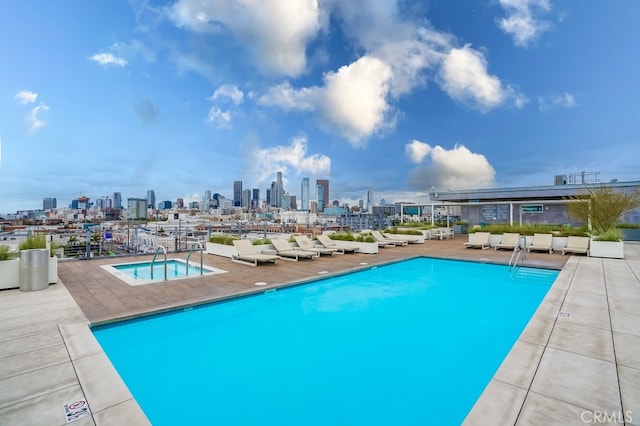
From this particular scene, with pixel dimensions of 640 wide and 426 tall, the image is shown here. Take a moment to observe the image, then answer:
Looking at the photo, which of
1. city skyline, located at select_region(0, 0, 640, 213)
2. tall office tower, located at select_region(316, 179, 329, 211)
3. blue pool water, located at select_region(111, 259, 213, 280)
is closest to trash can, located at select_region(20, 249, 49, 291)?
blue pool water, located at select_region(111, 259, 213, 280)

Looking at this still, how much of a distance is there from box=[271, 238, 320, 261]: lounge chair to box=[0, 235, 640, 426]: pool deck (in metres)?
3.22

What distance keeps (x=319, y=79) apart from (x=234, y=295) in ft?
44.9

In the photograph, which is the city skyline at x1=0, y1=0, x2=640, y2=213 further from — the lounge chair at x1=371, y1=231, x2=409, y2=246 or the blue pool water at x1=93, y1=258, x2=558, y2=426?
the blue pool water at x1=93, y1=258, x2=558, y2=426

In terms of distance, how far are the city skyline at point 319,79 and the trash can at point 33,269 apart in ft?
13.1

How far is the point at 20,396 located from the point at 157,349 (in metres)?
1.48

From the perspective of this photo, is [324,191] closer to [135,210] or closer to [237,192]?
[237,192]

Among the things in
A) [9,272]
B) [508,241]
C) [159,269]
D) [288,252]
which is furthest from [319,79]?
[9,272]

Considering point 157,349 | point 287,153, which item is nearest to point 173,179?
point 287,153

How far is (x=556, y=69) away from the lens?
15.4m

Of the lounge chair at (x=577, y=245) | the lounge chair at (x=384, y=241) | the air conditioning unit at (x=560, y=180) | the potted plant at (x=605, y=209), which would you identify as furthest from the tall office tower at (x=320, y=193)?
the lounge chair at (x=577, y=245)

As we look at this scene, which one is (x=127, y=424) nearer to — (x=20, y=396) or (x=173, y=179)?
(x=20, y=396)

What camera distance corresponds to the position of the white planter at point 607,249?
31.5 feet

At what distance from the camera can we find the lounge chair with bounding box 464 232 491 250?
13.4 m

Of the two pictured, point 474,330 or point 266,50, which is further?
point 266,50
